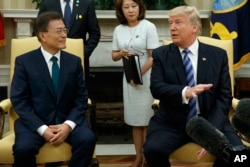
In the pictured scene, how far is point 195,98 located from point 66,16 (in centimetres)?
140

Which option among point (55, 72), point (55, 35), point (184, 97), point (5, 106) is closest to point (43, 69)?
point (55, 72)

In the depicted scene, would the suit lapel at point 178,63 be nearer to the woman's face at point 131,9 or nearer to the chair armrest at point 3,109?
the woman's face at point 131,9

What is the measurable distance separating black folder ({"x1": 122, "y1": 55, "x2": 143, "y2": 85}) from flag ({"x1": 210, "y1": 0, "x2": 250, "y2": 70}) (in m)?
1.79

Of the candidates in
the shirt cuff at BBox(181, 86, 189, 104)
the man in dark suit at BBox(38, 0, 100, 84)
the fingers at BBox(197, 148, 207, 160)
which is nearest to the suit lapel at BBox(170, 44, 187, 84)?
the shirt cuff at BBox(181, 86, 189, 104)

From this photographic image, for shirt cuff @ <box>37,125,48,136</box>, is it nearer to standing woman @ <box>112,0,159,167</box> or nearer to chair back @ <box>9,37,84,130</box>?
chair back @ <box>9,37,84,130</box>

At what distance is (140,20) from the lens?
10.3ft

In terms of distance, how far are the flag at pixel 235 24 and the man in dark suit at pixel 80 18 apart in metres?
1.75

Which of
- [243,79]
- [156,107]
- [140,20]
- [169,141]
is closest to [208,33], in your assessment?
[243,79]

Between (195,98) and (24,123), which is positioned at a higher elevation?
(195,98)

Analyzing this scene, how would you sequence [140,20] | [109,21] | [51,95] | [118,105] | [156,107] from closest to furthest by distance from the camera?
[51,95]
[156,107]
[140,20]
[118,105]
[109,21]

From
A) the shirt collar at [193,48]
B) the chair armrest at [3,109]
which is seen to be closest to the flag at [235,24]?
the shirt collar at [193,48]

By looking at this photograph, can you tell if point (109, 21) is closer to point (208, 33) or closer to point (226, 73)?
point (208, 33)

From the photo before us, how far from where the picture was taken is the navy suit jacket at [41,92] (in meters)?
2.46

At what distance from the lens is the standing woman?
3094 millimetres
